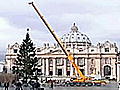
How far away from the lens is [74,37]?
608ft

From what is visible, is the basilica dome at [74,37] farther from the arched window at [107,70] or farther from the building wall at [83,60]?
the arched window at [107,70]

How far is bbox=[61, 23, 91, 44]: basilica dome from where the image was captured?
182 meters

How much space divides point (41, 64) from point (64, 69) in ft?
30.1

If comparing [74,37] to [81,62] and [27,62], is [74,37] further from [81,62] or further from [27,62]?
[27,62]

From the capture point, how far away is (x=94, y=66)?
500 feet

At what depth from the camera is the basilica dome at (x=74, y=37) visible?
182125 mm

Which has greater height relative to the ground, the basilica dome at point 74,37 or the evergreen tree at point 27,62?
the basilica dome at point 74,37

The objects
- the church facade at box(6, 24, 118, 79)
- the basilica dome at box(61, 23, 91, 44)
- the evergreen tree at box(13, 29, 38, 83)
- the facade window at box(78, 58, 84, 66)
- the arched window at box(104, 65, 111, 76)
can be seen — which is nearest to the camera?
the evergreen tree at box(13, 29, 38, 83)

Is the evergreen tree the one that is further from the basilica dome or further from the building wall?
the basilica dome

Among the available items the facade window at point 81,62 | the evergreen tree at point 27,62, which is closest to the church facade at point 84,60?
the facade window at point 81,62

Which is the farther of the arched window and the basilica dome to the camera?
→ the basilica dome

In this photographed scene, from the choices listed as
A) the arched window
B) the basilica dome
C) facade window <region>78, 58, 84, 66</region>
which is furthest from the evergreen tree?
the basilica dome

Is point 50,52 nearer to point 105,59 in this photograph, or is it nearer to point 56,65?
point 56,65

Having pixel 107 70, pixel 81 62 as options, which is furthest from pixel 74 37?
pixel 81 62
